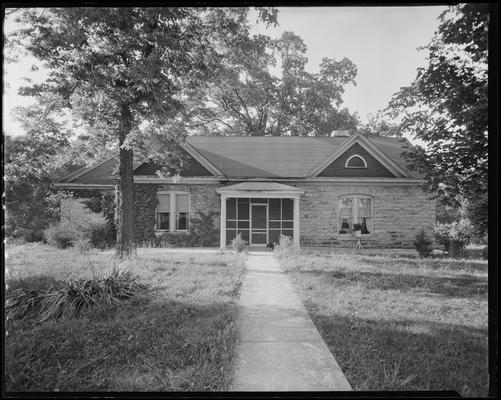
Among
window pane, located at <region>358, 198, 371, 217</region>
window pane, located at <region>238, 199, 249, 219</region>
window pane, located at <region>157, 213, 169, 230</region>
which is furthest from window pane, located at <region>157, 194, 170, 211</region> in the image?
window pane, located at <region>358, 198, 371, 217</region>

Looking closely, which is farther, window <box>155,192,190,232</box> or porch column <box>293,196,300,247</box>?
window <box>155,192,190,232</box>

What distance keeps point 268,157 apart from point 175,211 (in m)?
6.14

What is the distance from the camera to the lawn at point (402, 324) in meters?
3.46

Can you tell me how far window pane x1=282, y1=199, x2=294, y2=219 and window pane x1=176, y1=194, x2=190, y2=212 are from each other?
504cm

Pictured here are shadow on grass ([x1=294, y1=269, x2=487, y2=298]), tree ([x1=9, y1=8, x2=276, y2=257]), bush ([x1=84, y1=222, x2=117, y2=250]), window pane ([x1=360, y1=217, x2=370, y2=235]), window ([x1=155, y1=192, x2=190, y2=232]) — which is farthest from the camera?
window pane ([x1=360, y1=217, x2=370, y2=235])

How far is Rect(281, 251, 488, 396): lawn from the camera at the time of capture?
3.46 m

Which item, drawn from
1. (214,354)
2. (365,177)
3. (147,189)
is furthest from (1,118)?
(365,177)

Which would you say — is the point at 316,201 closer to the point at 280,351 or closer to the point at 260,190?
the point at 260,190

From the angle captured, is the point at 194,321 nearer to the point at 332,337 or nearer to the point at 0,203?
the point at 332,337

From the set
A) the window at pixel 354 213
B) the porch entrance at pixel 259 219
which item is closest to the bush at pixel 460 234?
the window at pixel 354 213

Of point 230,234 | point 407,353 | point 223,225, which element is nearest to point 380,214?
point 230,234

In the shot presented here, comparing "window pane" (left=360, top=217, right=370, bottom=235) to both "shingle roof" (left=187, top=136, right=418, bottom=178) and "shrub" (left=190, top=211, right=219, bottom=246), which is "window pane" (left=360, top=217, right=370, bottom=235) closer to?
"shingle roof" (left=187, top=136, right=418, bottom=178)

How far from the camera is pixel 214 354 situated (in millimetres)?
3725

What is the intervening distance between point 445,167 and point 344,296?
3.73 meters
